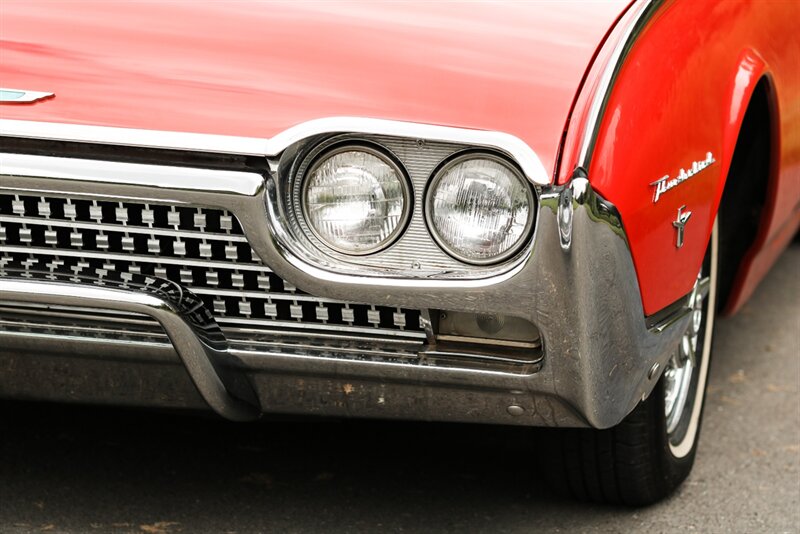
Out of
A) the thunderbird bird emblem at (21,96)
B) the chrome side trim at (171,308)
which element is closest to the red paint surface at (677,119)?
the chrome side trim at (171,308)

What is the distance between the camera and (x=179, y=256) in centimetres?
231

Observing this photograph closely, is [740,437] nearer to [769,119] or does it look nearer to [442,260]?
[769,119]

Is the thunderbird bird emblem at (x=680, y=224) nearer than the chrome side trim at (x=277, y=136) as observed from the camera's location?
No

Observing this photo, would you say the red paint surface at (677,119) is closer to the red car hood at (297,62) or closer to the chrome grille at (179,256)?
the red car hood at (297,62)

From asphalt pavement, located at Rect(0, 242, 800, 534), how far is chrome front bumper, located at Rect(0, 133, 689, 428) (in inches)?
17.6

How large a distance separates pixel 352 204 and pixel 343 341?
274mm

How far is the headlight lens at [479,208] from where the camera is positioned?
2156mm

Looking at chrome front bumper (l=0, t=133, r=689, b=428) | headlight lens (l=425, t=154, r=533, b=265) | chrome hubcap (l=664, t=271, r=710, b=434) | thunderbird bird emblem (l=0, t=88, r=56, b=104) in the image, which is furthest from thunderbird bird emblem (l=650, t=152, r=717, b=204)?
thunderbird bird emblem (l=0, t=88, r=56, b=104)

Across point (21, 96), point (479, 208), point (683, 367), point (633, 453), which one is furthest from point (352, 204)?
point (683, 367)

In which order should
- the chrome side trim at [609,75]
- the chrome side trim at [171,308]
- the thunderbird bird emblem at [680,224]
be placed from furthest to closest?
the thunderbird bird emblem at [680,224] → the chrome side trim at [171,308] → the chrome side trim at [609,75]

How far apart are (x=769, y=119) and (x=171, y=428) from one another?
5.75ft

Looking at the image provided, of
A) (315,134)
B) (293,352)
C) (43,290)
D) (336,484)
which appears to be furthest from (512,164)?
(336,484)

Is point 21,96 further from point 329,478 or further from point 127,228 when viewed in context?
point 329,478

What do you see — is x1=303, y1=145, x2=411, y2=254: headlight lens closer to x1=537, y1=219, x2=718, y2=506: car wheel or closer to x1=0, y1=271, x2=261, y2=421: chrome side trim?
x1=0, y1=271, x2=261, y2=421: chrome side trim
